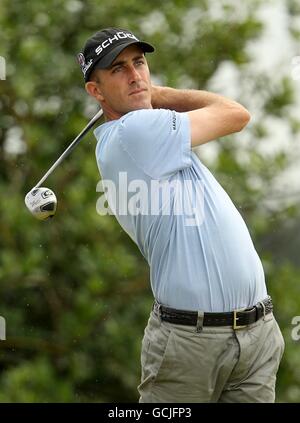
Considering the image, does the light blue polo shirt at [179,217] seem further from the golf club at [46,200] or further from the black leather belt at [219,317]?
the golf club at [46,200]

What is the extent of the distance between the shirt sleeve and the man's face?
0.12m

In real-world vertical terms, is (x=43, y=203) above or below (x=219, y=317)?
above

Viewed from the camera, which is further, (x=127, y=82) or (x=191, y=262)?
(x=127, y=82)

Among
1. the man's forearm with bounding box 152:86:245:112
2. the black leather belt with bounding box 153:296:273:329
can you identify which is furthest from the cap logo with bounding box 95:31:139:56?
the black leather belt with bounding box 153:296:273:329

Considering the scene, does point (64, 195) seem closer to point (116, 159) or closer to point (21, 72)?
point (21, 72)

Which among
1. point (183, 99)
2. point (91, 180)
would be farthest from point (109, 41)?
point (91, 180)

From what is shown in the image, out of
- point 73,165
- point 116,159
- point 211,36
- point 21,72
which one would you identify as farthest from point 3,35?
point 116,159

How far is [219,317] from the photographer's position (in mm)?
2322

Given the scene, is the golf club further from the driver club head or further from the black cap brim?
the black cap brim

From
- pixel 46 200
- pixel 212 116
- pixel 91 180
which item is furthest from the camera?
pixel 91 180

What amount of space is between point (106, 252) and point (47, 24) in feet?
3.87

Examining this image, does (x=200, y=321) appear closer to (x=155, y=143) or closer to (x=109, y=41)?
(x=155, y=143)

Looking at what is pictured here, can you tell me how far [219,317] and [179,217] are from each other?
24cm

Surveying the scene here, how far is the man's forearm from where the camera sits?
8.14ft
